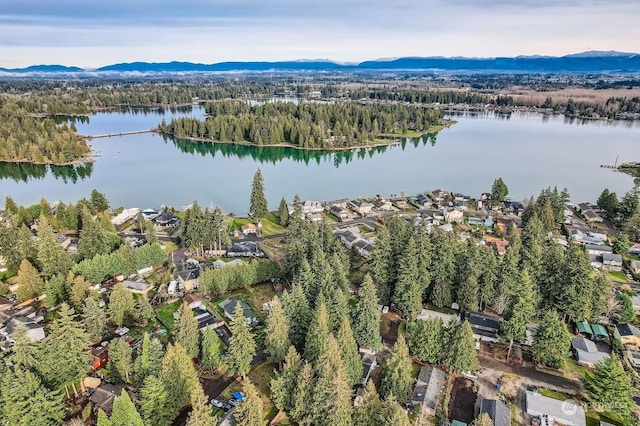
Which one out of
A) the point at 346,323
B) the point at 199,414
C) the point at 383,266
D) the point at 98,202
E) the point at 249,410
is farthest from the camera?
the point at 98,202

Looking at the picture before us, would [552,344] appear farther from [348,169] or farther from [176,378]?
[348,169]

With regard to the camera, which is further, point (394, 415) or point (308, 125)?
point (308, 125)

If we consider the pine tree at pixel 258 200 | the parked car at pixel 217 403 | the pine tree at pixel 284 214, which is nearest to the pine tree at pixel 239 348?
the parked car at pixel 217 403

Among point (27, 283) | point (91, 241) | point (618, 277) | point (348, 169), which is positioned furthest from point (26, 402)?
point (348, 169)

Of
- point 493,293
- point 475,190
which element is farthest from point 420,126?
point 493,293

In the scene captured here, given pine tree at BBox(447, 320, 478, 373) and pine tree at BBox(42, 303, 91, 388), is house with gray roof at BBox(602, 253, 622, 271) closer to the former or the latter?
pine tree at BBox(447, 320, 478, 373)

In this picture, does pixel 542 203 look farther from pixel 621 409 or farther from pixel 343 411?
pixel 343 411

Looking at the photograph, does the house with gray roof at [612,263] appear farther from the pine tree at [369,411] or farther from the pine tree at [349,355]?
the pine tree at [369,411]
